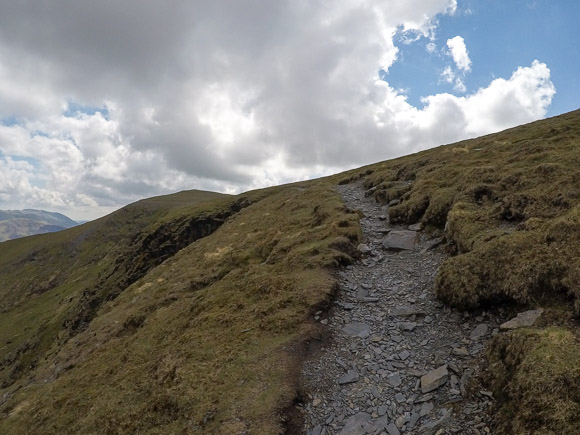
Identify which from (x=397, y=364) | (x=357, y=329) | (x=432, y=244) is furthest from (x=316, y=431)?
(x=432, y=244)

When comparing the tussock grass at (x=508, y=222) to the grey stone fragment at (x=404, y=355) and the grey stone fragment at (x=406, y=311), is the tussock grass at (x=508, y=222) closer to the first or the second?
the grey stone fragment at (x=406, y=311)

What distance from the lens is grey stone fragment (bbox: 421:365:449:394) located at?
37.9 feet

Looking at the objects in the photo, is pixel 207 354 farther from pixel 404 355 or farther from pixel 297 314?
pixel 404 355

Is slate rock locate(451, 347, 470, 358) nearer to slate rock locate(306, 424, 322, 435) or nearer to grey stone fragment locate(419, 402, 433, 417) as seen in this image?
grey stone fragment locate(419, 402, 433, 417)

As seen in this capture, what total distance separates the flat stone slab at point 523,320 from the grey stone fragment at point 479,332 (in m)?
0.73

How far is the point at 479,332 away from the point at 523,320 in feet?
5.33

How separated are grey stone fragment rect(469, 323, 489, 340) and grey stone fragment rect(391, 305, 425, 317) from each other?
260 cm

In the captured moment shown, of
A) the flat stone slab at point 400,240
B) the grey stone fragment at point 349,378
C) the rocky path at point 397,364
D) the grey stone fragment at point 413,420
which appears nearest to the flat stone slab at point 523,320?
the rocky path at point 397,364

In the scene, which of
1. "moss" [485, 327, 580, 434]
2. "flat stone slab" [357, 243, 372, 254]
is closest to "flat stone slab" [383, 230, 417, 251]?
"flat stone slab" [357, 243, 372, 254]

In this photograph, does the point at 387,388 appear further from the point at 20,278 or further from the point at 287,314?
the point at 20,278

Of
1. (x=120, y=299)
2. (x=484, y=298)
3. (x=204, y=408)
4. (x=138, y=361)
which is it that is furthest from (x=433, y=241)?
(x=120, y=299)

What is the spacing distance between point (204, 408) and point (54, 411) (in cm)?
1281

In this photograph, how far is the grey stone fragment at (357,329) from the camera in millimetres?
15513

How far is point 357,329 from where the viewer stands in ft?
52.2
